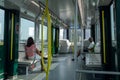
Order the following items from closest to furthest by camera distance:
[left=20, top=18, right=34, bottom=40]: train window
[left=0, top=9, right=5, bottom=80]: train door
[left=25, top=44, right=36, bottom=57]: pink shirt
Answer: [left=0, top=9, right=5, bottom=80]: train door
[left=25, top=44, right=36, bottom=57]: pink shirt
[left=20, top=18, right=34, bottom=40]: train window

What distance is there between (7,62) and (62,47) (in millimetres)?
9307

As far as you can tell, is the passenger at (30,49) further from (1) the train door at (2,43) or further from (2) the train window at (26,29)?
(1) the train door at (2,43)

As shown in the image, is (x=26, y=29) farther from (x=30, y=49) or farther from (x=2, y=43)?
(x=2, y=43)

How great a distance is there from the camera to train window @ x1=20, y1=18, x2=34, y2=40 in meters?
8.16

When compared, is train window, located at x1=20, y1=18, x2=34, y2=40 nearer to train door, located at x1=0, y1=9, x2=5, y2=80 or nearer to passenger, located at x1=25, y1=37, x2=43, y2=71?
passenger, located at x1=25, y1=37, x2=43, y2=71

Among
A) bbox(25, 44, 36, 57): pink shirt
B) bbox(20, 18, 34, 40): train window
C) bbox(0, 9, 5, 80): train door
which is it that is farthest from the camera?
bbox(20, 18, 34, 40): train window

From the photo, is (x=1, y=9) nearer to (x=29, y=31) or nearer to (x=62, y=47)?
(x=29, y=31)

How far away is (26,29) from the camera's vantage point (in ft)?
28.4

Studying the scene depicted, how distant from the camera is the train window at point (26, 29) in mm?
8164

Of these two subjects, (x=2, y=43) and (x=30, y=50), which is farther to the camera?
(x=30, y=50)

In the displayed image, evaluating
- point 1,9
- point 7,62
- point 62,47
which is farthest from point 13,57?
point 62,47

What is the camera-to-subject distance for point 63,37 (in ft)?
55.0

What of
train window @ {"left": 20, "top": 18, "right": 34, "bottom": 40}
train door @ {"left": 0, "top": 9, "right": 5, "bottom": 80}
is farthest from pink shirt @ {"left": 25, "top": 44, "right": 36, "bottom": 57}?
train door @ {"left": 0, "top": 9, "right": 5, "bottom": 80}

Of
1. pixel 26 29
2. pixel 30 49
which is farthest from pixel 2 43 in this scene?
pixel 26 29
